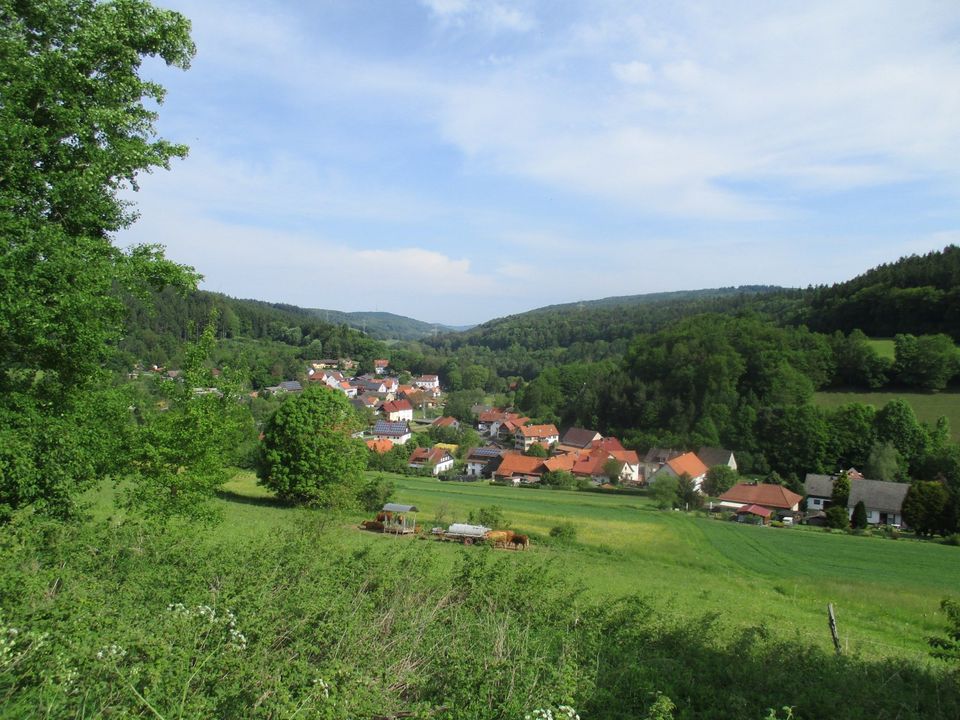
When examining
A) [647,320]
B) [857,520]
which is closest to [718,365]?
[857,520]

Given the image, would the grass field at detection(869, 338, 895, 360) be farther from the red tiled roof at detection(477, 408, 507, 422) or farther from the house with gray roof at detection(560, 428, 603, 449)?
the red tiled roof at detection(477, 408, 507, 422)

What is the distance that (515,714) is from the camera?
4.00 meters

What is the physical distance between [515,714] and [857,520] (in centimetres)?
4099

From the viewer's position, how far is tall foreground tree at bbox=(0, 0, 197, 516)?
670 centimetres

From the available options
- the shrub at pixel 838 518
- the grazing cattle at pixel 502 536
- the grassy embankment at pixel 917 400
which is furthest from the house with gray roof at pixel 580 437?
the grazing cattle at pixel 502 536

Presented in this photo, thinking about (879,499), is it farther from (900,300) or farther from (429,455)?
(900,300)

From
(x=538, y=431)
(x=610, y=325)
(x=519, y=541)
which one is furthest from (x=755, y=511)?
(x=610, y=325)

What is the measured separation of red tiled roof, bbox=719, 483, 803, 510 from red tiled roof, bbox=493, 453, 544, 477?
17999 mm

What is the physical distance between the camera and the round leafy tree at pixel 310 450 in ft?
87.0

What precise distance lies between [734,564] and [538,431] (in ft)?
188

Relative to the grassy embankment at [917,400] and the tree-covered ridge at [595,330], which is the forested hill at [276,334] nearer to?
the tree-covered ridge at [595,330]

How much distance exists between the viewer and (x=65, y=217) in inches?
288

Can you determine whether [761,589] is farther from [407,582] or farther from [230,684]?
[230,684]

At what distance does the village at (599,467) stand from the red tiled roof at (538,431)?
A: 14 centimetres
